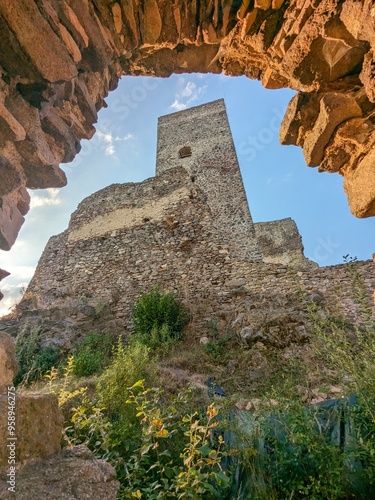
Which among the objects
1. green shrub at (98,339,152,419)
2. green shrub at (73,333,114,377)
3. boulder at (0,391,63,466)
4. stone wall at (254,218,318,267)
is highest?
stone wall at (254,218,318,267)

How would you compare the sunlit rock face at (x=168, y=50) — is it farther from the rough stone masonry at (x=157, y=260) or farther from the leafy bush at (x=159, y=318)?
the leafy bush at (x=159, y=318)

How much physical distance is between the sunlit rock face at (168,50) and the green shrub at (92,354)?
3.30 m

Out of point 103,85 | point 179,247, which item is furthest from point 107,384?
point 179,247

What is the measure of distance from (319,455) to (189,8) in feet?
10.4

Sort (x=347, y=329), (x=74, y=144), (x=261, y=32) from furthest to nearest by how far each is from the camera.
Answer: (x=347, y=329)
(x=74, y=144)
(x=261, y=32)

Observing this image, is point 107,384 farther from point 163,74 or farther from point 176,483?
point 163,74

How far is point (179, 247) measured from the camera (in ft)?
26.9

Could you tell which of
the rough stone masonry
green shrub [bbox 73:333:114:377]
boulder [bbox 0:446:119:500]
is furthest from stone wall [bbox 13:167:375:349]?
boulder [bbox 0:446:119:500]

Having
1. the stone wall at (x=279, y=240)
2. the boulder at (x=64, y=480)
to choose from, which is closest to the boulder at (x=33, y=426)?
the boulder at (x=64, y=480)

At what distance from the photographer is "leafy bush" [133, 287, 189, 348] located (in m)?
5.94

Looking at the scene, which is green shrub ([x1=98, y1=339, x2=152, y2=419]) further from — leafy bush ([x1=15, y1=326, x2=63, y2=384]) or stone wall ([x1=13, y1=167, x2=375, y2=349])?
stone wall ([x1=13, y1=167, x2=375, y2=349])

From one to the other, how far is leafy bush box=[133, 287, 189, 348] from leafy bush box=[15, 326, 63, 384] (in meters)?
1.71

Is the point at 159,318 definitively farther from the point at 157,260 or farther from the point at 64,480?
the point at 64,480

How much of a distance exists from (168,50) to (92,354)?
4.85 metres
